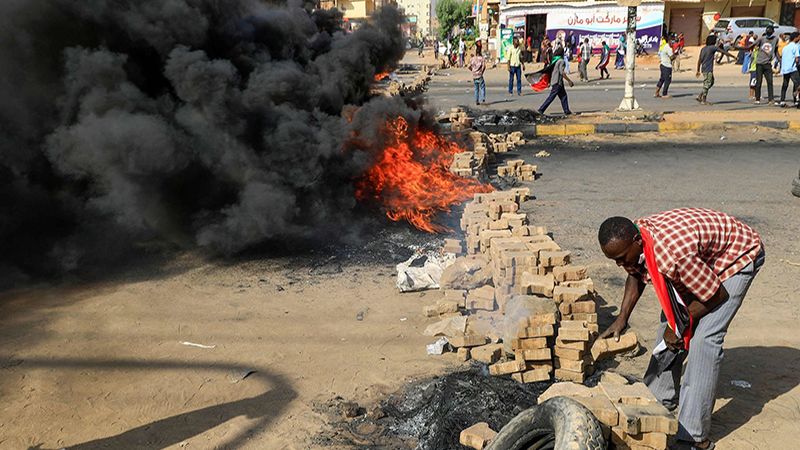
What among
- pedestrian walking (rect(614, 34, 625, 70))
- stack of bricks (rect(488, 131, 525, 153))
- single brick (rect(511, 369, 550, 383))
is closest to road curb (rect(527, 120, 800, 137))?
stack of bricks (rect(488, 131, 525, 153))

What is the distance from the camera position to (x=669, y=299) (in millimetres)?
3443

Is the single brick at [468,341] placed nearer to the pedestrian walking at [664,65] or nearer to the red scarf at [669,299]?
the red scarf at [669,299]

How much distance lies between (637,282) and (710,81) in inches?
662

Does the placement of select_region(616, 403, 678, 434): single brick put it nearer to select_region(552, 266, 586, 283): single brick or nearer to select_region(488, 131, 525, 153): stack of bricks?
select_region(552, 266, 586, 283): single brick

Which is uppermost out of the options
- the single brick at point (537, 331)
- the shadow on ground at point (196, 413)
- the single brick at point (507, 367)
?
the single brick at point (537, 331)

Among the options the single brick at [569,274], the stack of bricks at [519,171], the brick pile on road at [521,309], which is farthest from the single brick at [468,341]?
the stack of bricks at [519,171]

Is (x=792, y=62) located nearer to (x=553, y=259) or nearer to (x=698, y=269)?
(x=553, y=259)

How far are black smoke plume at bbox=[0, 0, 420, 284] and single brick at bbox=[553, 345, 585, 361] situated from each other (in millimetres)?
4129

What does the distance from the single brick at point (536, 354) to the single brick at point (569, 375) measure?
13 cm

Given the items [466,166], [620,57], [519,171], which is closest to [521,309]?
[466,166]

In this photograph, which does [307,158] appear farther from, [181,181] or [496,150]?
[496,150]

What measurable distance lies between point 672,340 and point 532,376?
1.12m

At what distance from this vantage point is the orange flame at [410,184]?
27.3 feet

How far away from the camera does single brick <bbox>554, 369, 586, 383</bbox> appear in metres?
4.39
